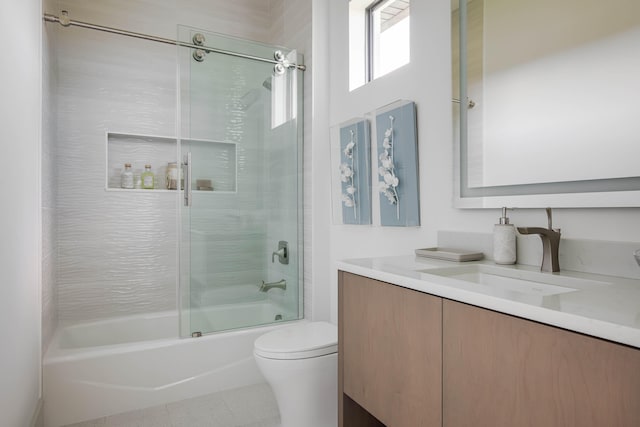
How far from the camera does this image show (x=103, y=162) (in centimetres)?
265

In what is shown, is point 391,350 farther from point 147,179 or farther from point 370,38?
point 147,179

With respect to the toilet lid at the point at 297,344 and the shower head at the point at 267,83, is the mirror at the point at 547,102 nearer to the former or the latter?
the toilet lid at the point at 297,344

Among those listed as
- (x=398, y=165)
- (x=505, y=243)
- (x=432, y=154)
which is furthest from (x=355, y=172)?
(x=505, y=243)

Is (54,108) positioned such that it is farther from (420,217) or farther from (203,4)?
(420,217)

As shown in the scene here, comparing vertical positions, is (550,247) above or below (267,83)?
below

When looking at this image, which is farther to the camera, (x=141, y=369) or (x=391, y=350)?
(x=141, y=369)

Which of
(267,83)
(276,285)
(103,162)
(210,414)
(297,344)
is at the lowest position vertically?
(210,414)

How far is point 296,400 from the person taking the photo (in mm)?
1658

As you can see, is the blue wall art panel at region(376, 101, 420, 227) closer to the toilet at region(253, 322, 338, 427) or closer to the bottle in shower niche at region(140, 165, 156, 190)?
the toilet at region(253, 322, 338, 427)

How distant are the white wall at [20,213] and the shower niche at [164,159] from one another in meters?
0.75

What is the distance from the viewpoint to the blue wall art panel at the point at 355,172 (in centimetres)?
202

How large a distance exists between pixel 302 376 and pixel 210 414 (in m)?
0.66

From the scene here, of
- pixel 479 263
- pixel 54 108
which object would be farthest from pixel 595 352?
pixel 54 108

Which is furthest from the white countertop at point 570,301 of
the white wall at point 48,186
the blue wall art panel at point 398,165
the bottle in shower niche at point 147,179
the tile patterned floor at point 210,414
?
the bottle in shower niche at point 147,179
